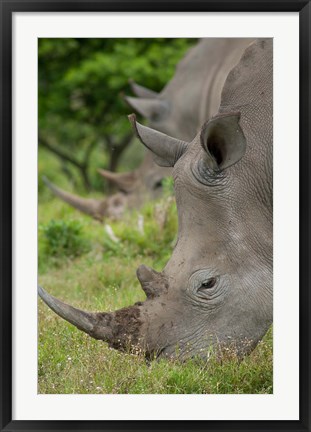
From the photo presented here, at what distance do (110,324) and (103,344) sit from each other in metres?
0.30

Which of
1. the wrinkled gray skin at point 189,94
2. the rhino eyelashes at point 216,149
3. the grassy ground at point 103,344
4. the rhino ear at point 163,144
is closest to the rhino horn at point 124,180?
the wrinkled gray skin at point 189,94

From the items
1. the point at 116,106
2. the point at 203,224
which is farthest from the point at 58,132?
the point at 203,224

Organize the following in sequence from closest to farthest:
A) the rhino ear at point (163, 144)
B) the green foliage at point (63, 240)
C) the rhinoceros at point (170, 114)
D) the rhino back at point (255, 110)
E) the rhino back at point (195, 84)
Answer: the rhino back at point (255, 110) → the rhino ear at point (163, 144) → the green foliage at point (63, 240) → the rhino back at point (195, 84) → the rhinoceros at point (170, 114)

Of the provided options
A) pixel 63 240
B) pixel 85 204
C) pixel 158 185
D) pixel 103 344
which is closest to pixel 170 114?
pixel 158 185

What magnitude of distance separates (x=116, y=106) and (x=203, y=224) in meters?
9.96

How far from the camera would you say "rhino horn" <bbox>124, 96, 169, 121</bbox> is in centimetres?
1187

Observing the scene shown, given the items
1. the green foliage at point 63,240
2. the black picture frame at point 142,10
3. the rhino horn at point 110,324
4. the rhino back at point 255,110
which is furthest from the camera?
the green foliage at point 63,240

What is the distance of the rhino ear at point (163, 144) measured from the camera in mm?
6559

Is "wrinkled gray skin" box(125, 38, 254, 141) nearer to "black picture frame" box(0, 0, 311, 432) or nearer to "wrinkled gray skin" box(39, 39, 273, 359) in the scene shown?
"wrinkled gray skin" box(39, 39, 273, 359)

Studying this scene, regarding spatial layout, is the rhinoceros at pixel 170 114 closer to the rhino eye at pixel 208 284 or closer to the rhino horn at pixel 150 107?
the rhino horn at pixel 150 107

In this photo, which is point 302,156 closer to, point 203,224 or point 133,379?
point 203,224

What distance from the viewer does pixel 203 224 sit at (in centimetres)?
613

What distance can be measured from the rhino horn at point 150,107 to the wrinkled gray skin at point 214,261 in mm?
5530

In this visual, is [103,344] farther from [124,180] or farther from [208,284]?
[124,180]
